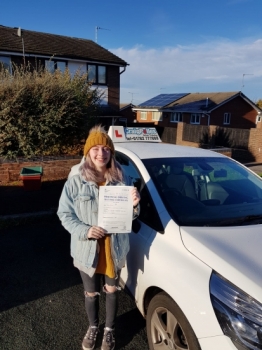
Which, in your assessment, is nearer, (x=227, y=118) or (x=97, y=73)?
(x=97, y=73)

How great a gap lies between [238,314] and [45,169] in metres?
6.69

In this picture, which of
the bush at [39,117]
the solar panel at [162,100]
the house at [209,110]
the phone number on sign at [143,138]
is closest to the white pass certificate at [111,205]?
the phone number on sign at [143,138]

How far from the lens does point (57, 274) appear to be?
11.1 feet

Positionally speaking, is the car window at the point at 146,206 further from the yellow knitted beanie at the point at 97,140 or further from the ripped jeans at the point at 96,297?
the yellow knitted beanie at the point at 97,140

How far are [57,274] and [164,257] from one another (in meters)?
1.82

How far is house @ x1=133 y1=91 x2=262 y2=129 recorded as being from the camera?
95.4 feet

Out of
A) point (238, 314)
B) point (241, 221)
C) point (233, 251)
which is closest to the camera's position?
point (238, 314)

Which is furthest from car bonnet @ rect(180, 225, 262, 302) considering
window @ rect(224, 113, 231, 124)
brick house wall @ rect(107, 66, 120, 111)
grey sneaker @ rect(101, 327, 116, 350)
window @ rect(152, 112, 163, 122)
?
window @ rect(152, 112, 163, 122)

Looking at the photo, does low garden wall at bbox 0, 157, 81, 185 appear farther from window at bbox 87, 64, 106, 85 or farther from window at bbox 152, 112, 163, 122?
window at bbox 152, 112, 163, 122

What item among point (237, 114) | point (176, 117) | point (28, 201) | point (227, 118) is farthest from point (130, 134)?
point (237, 114)

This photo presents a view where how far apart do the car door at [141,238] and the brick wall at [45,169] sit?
214 inches

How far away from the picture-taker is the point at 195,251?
6.23 ft

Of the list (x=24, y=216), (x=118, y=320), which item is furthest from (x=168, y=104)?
(x=118, y=320)

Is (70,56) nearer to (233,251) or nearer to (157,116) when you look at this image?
(233,251)
